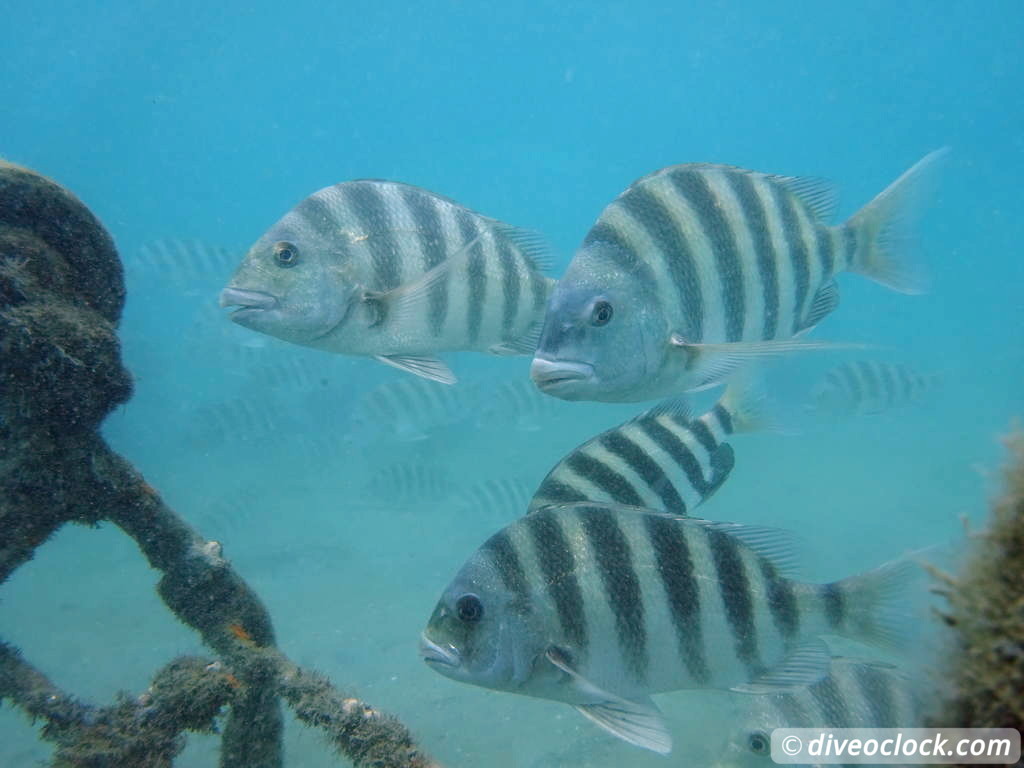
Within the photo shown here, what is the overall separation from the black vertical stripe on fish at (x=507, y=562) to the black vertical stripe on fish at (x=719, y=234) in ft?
4.62

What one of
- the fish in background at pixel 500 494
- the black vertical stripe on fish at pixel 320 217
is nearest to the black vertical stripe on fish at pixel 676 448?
the black vertical stripe on fish at pixel 320 217

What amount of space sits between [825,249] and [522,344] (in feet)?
5.15

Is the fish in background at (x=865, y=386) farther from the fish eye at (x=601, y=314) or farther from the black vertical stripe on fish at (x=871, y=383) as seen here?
the fish eye at (x=601, y=314)

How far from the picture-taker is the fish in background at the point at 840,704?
3.36m

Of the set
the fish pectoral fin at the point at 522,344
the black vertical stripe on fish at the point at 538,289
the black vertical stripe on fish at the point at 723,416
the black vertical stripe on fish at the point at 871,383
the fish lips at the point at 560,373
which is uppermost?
the black vertical stripe on fish at the point at 871,383

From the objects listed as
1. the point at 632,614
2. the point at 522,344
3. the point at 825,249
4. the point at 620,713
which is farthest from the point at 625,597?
the point at 825,249

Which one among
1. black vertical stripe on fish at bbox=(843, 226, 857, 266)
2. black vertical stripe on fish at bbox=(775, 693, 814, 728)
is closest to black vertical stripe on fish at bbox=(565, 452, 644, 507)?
black vertical stripe on fish at bbox=(843, 226, 857, 266)

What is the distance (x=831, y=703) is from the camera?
11.3 feet

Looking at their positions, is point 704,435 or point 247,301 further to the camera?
point 704,435

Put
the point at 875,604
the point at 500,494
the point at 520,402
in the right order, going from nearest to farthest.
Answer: the point at 875,604 → the point at 500,494 → the point at 520,402

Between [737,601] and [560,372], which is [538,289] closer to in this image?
[560,372]

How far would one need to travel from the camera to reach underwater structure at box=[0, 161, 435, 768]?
2.60m

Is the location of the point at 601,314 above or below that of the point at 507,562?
above

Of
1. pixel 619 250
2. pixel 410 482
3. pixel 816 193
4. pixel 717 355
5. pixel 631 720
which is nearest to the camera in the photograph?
pixel 631 720
